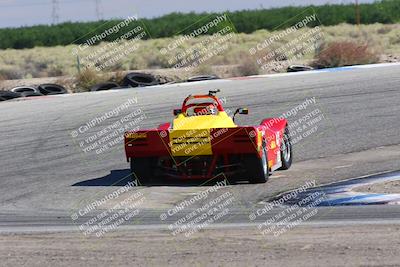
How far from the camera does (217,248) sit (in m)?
8.68

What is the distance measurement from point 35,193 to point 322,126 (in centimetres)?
774

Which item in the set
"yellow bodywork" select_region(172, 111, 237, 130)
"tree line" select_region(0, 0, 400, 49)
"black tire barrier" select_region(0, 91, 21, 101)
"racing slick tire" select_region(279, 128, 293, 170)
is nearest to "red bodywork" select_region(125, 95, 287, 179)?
"yellow bodywork" select_region(172, 111, 237, 130)

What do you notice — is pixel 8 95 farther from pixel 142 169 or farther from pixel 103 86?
pixel 142 169

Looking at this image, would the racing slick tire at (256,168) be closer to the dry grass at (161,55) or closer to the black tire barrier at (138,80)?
the black tire barrier at (138,80)

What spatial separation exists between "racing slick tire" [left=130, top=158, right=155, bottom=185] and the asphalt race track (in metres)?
0.23

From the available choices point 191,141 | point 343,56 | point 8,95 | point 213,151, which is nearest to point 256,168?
point 213,151

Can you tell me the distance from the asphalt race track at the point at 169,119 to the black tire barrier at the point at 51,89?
243cm

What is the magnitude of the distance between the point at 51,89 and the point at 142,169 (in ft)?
48.9

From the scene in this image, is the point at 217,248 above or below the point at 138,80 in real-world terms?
above

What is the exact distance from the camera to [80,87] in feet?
100

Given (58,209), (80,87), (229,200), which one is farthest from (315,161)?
(80,87)

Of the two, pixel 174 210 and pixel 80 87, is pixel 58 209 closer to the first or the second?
pixel 174 210

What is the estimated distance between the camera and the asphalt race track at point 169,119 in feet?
37.9

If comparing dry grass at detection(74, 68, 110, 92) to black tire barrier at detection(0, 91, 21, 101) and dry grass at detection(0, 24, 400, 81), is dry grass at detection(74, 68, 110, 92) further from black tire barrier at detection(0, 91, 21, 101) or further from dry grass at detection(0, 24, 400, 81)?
black tire barrier at detection(0, 91, 21, 101)
